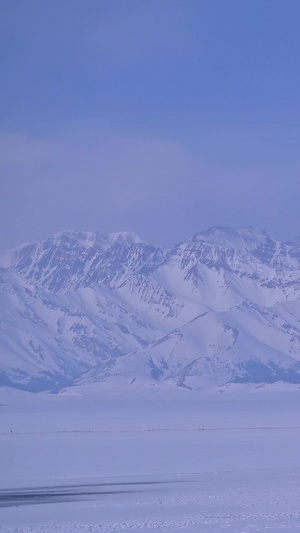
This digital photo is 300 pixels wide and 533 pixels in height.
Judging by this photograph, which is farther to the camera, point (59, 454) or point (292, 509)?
point (59, 454)

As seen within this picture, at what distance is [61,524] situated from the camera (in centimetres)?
2998

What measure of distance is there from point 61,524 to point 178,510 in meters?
4.38

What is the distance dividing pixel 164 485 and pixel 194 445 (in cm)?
2122

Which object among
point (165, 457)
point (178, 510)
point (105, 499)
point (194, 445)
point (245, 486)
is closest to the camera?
point (178, 510)

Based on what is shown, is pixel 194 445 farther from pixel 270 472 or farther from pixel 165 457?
pixel 270 472

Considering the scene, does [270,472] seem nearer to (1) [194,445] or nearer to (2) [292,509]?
(2) [292,509]

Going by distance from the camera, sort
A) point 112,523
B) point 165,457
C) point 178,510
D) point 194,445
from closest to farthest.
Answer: point 112,523
point 178,510
point 165,457
point 194,445

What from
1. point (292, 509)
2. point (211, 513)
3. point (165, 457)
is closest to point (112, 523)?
point (211, 513)

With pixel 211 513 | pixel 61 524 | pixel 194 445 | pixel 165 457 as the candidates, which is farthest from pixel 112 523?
pixel 194 445

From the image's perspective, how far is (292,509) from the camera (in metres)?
31.9

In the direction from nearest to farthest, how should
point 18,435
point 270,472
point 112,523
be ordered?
point 112,523, point 270,472, point 18,435

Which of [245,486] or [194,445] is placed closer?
[245,486]

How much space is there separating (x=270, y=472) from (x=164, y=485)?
603cm

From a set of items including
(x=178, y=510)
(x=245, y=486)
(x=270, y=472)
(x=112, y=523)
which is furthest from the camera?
(x=270, y=472)
